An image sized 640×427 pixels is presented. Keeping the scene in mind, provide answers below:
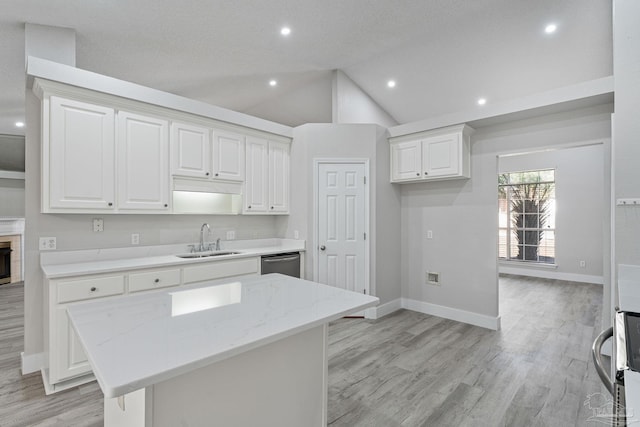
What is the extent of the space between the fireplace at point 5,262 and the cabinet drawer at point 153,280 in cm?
554

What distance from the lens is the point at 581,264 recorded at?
6242mm

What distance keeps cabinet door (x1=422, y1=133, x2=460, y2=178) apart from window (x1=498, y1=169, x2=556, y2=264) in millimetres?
3529

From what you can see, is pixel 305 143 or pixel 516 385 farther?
pixel 305 143

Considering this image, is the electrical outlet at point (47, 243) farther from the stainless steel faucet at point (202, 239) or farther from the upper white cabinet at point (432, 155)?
the upper white cabinet at point (432, 155)

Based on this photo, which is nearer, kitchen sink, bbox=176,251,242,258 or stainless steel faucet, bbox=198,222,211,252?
A: kitchen sink, bbox=176,251,242,258

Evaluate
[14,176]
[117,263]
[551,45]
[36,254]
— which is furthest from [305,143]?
[14,176]

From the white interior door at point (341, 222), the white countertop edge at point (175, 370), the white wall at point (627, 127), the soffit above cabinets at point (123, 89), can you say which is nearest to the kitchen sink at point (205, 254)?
the white interior door at point (341, 222)

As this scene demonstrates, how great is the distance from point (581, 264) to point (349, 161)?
559 cm

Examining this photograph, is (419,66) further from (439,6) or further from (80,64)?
(80,64)

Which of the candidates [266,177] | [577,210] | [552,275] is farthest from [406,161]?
[552,275]

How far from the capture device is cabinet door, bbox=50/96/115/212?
2.57 m

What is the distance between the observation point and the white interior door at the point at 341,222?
4172 millimetres

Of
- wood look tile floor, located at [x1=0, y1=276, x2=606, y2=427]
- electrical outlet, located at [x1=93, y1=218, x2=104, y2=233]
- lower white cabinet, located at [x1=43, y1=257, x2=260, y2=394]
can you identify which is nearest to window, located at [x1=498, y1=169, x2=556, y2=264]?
wood look tile floor, located at [x1=0, y1=276, x2=606, y2=427]

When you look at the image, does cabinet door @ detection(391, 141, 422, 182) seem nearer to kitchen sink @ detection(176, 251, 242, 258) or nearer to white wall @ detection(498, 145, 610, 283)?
kitchen sink @ detection(176, 251, 242, 258)
